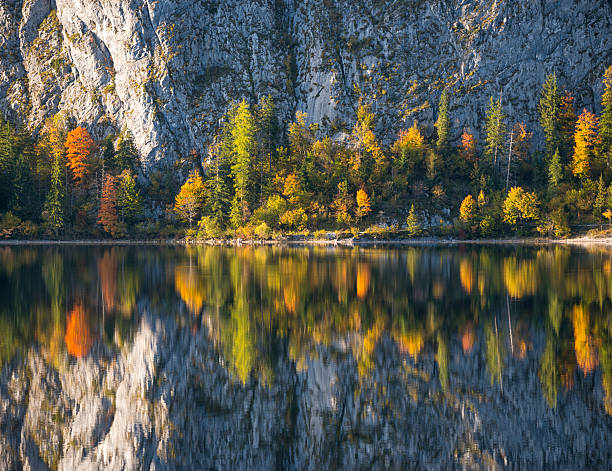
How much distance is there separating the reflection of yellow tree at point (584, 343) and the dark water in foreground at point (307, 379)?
0.08 m

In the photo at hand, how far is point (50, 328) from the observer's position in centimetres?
2083

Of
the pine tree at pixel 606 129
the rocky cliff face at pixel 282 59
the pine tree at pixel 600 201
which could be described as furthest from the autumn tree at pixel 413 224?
the pine tree at pixel 606 129


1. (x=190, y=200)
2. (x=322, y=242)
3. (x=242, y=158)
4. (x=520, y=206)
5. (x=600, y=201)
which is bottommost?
(x=322, y=242)

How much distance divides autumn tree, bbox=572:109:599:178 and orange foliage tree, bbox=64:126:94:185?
7514 centimetres

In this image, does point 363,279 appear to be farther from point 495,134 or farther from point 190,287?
point 495,134

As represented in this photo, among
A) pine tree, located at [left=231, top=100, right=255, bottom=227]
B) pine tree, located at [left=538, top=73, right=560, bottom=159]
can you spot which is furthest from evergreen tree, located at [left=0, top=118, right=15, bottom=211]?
pine tree, located at [left=538, top=73, right=560, bottom=159]

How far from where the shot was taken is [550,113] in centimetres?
8638

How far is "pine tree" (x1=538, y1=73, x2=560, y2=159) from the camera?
84688 millimetres

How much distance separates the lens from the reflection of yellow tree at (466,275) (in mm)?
31016

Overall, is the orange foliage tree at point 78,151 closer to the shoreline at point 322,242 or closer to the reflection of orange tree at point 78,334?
the shoreline at point 322,242

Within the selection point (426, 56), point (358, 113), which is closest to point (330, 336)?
A: point (358, 113)

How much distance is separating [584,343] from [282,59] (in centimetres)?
9516

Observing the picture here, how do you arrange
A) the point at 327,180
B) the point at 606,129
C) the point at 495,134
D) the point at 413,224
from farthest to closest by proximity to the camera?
the point at 327,180 < the point at 495,134 < the point at 606,129 < the point at 413,224

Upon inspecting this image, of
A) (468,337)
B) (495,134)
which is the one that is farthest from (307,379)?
(495,134)
